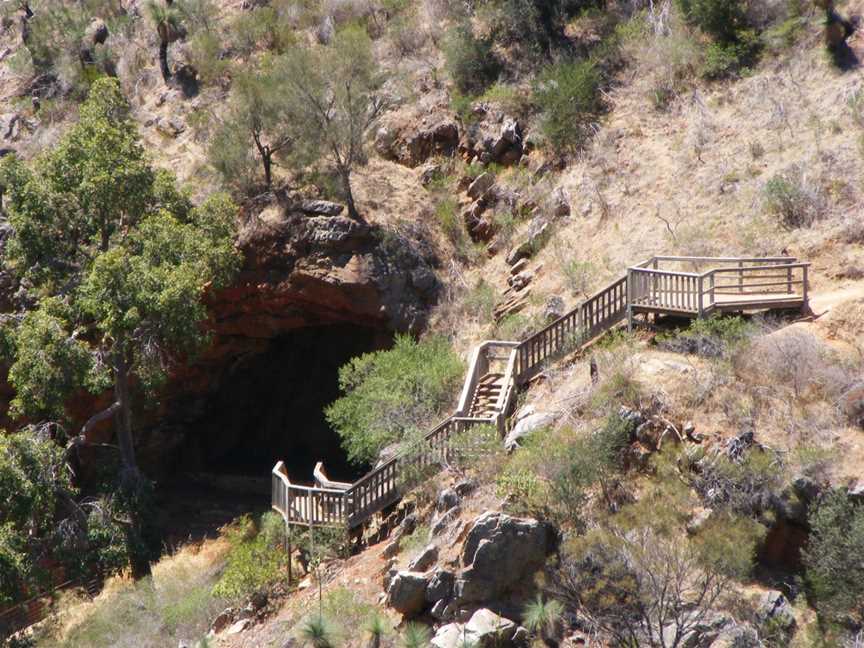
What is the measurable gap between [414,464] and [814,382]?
22.8 ft

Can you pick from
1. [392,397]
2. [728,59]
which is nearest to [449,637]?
[392,397]

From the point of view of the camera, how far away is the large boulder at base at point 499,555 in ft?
52.4

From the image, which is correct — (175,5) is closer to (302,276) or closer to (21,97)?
(21,97)

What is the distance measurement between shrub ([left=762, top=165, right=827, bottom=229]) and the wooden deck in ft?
5.89

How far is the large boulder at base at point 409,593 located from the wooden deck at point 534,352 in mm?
3231

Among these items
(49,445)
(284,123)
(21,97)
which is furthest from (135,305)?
(21,97)

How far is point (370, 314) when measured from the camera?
89.9ft

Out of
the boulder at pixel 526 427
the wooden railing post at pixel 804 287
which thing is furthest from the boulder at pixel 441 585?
the wooden railing post at pixel 804 287

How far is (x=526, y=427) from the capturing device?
62.1ft

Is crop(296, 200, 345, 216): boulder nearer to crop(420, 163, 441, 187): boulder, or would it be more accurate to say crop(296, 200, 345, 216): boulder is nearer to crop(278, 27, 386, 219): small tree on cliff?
crop(278, 27, 386, 219): small tree on cliff

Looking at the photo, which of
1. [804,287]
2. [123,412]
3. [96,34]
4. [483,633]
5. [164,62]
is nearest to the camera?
[483,633]

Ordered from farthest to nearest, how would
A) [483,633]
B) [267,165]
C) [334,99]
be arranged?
[267,165] → [334,99] → [483,633]

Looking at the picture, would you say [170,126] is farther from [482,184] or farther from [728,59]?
[728,59]

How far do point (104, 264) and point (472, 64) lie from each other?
13872mm
